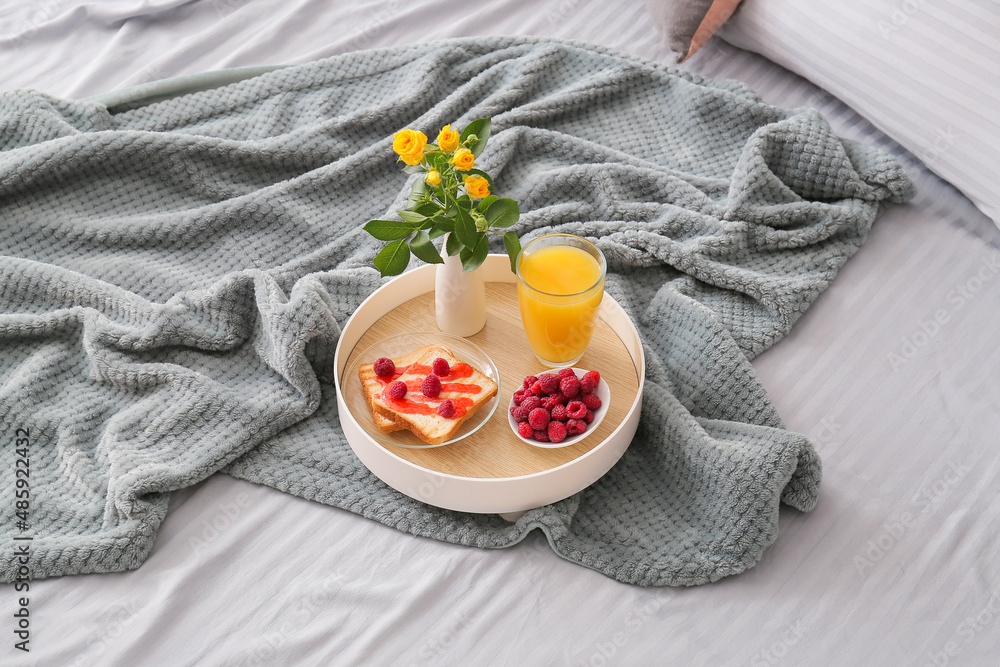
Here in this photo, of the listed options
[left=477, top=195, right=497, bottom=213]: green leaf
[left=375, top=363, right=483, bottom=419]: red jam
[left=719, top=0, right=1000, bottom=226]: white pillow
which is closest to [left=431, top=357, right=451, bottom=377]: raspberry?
[left=375, top=363, right=483, bottom=419]: red jam

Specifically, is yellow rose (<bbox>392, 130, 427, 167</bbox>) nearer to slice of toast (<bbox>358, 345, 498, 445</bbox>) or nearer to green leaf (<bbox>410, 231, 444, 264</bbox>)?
green leaf (<bbox>410, 231, 444, 264</bbox>)

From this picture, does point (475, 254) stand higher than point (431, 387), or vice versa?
point (475, 254)

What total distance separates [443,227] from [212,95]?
80 centimetres

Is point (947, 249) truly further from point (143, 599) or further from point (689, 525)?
point (143, 599)

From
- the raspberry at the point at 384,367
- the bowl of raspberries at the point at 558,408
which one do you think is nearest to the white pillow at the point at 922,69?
the bowl of raspberries at the point at 558,408

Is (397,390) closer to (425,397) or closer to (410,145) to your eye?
(425,397)

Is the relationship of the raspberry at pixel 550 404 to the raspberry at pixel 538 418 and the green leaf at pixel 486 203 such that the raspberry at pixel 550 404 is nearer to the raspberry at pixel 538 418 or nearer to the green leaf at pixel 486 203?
the raspberry at pixel 538 418

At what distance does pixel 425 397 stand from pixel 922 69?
1.05 metres

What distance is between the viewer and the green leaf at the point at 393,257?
3.63 feet

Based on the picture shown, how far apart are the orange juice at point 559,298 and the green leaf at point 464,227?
0.41ft

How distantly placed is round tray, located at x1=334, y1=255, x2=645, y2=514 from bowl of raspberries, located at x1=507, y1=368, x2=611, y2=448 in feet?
0.07

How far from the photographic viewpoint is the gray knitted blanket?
1.12 meters

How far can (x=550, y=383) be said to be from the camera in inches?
44.7

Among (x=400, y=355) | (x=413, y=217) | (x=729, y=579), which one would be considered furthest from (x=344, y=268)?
(x=729, y=579)
